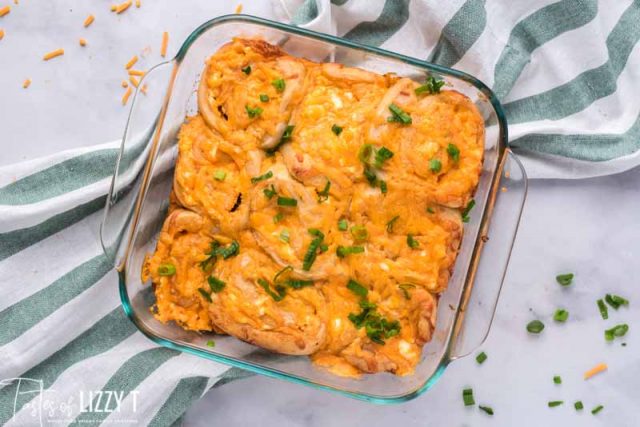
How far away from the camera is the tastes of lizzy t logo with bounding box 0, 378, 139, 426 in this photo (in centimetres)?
280

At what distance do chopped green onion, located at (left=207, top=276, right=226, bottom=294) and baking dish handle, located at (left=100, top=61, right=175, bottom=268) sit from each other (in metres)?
0.36

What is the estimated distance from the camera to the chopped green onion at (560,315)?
2984 millimetres

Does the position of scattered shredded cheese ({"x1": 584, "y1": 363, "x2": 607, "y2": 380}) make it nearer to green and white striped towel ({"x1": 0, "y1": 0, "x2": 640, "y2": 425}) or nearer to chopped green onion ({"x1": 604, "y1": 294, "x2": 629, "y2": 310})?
chopped green onion ({"x1": 604, "y1": 294, "x2": 629, "y2": 310})

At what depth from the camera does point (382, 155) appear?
2.44 meters

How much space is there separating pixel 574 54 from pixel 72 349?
2280 mm

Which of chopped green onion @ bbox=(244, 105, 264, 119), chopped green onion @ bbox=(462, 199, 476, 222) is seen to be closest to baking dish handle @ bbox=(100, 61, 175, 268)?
chopped green onion @ bbox=(244, 105, 264, 119)

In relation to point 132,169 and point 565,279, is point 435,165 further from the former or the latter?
point 132,169

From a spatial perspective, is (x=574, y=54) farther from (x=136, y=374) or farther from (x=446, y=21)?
(x=136, y=374)

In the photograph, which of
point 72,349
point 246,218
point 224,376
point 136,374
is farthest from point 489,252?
Answer: point 72,349

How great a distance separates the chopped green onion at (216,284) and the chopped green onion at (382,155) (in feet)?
2.18

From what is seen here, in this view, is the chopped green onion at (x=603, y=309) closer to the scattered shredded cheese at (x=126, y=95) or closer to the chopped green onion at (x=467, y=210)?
Result: the chopped green onion at (x=467, y=210)

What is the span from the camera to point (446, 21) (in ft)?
8.97

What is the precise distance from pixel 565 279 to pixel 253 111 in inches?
57.4

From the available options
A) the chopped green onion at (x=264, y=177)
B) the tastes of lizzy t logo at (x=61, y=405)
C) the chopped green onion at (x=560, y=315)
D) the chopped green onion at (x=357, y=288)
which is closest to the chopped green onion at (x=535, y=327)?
the chopped green onion at (x=560, y=315)
